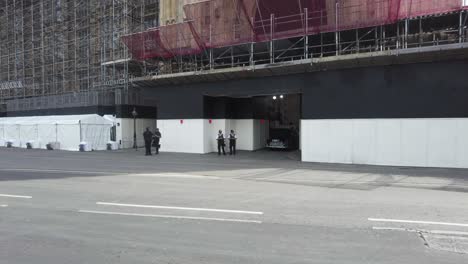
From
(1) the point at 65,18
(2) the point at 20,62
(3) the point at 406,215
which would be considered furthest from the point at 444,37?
(2) the point at 20,62

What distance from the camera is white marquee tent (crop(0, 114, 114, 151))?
3250cm

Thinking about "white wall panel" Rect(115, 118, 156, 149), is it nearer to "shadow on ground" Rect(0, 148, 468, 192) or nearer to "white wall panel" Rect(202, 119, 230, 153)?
"white wall panel" Rect(202, 119, 230, 153)

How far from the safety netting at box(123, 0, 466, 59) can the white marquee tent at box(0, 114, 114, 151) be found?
20.9 feet

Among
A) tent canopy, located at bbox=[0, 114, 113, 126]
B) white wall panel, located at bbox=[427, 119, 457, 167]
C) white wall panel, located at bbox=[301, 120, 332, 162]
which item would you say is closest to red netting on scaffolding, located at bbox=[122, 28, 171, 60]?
tent canopy, located at bbox=[0, 114, 113, 126]

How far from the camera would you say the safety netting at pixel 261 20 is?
827 inches

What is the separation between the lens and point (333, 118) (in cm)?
2241

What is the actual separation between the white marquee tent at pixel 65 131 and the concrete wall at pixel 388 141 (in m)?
17.4

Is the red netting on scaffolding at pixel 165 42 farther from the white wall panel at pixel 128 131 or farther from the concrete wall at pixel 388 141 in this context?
the concrete wall at pixel 388 141

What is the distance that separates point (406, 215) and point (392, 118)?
42.8 feet

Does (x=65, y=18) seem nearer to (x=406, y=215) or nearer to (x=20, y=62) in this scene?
(x=20, y=62)

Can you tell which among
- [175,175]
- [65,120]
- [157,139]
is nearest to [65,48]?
[65,120]

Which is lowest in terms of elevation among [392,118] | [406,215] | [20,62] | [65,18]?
[406,215]

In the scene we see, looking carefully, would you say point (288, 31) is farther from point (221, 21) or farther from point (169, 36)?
point (169, 36)

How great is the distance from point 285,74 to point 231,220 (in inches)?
668
